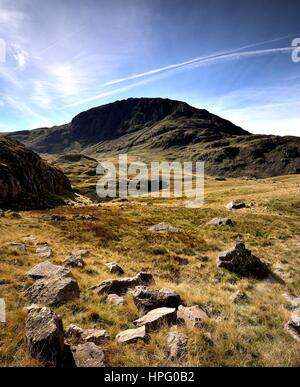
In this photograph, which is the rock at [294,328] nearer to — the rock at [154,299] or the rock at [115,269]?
the rock at [154,299]

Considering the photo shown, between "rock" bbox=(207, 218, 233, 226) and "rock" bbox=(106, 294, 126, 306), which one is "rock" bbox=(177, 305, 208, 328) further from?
"rock" bbox=(207, 218, 233, 226)

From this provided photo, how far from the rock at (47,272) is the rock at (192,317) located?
18.2 feet

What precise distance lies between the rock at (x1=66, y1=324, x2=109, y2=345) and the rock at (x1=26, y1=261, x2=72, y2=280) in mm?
4105

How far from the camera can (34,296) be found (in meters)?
11.8

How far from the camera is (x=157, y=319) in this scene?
33.6 feet

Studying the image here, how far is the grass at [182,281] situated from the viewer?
8703 mm

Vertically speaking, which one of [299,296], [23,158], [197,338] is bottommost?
[299,296]

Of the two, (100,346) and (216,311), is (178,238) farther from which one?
(100,346)

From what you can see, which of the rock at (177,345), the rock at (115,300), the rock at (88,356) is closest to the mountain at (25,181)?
the rock at (115,300)

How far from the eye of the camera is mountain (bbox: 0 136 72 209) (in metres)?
48.4

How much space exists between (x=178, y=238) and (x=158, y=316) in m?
15.6

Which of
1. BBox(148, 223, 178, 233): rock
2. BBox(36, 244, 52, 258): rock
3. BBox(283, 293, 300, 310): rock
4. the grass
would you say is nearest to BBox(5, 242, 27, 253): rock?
the grass

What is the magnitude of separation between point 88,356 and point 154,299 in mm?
4284
